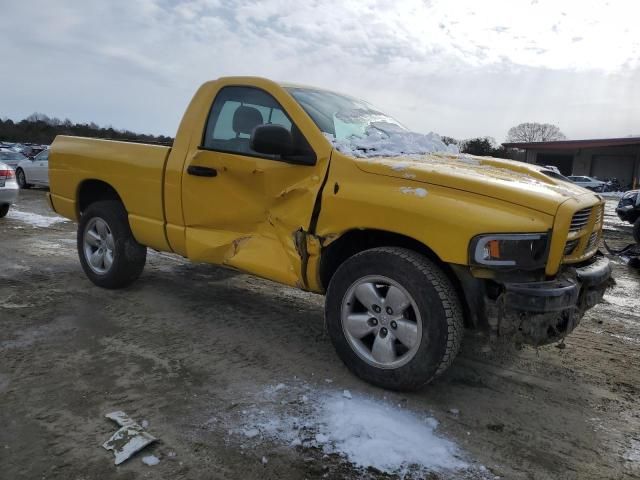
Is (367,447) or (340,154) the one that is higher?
(340,154)

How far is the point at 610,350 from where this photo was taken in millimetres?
3990

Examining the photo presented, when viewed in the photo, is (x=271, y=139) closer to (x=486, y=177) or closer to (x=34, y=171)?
(x=486, y=177)

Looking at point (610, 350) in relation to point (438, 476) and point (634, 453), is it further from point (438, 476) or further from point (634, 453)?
point (438, 476)

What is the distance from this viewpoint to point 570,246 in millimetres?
2920

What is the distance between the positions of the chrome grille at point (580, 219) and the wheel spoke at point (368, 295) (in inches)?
46.3

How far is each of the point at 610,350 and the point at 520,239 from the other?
81.3 inches

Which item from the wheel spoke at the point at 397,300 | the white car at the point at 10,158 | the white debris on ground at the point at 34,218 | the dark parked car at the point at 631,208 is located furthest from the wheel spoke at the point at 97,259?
the white car at the point at 10,158

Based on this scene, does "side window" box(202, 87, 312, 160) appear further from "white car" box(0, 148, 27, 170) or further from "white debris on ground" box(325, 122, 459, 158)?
"white car" box(0, 148, 27, 170)

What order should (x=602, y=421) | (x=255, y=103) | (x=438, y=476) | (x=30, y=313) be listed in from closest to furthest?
(x=438, y=476), (x=602, y=421), (x=255, y=103), (x=30, y=313)

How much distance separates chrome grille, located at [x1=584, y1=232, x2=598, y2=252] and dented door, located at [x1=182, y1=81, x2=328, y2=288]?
1.80 m

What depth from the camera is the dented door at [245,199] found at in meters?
3.44

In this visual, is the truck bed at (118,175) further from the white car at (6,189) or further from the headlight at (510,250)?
the white car at (6,189)

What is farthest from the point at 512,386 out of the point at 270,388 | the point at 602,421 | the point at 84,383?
the point at 84,383

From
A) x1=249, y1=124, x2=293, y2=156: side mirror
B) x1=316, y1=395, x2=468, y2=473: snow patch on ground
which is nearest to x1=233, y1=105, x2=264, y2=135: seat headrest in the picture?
x1=249, y1=124, x2=293, y2=156: side mirror
